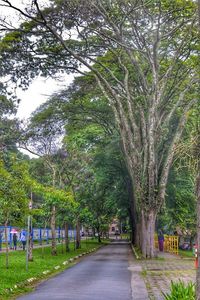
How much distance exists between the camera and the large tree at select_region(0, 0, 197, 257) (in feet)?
77.3

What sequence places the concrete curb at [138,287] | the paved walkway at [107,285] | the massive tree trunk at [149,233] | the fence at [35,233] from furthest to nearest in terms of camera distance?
the fence at [35,233] → the massive tree trunk at [149,233] → the concrete curb at [138,287] → the paved walkway at [107,285]

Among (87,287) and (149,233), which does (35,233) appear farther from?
(87,287)

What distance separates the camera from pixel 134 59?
2703 centimetres

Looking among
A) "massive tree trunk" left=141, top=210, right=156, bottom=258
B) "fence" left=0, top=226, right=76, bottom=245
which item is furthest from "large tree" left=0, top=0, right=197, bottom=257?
"fence" left=0, top=226, right=76, bottom=245

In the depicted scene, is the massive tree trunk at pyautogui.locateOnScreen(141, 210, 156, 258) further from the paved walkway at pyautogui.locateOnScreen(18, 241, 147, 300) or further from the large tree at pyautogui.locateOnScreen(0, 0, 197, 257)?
the paved walkway at pyautogui.locateOnScreen(18, 241, 147, 300)

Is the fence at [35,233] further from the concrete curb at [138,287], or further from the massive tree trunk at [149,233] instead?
the concrete curb at [138,287]

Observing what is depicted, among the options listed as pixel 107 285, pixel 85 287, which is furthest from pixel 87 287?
pixel 107 285

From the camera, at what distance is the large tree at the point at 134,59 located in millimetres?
23547

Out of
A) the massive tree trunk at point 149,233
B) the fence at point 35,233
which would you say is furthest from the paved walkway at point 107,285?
the fence at point 35,233

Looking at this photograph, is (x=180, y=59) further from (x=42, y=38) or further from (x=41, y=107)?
(x=41, y=107)

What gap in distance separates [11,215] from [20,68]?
9.11m

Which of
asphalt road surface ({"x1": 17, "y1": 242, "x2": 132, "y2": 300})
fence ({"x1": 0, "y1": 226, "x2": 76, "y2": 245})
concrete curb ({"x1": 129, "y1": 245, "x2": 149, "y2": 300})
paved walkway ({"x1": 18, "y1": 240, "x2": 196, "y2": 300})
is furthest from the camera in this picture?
fence ({"x1": 0, "y1": 226, "x2": 76, "y2": 245})

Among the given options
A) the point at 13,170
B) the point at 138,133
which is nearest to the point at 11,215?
the point at 13,170

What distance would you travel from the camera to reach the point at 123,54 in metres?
28.5
